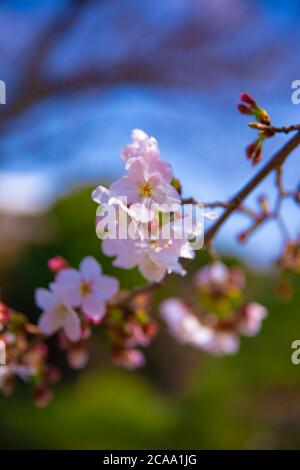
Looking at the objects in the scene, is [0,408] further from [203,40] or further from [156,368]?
[203,40]

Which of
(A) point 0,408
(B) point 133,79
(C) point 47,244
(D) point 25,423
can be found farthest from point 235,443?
(B) point 133,79

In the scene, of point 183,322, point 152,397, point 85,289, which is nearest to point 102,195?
point 85,289

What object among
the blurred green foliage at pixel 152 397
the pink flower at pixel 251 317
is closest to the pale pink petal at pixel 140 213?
the pink flower at pixel 251 317

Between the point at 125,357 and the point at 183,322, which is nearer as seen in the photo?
the point at 125,357

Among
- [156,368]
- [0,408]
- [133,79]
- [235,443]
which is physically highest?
[133,79]

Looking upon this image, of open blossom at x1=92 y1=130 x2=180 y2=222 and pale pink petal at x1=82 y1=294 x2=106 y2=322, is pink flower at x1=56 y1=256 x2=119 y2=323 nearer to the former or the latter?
pale pink petal at x1=82 y1=294 x2=106 y2=322

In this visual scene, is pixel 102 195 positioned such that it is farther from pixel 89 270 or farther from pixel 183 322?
pixel 183 322

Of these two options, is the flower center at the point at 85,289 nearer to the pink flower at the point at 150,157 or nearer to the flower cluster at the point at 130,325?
the flower cluster at the point at 130,325
